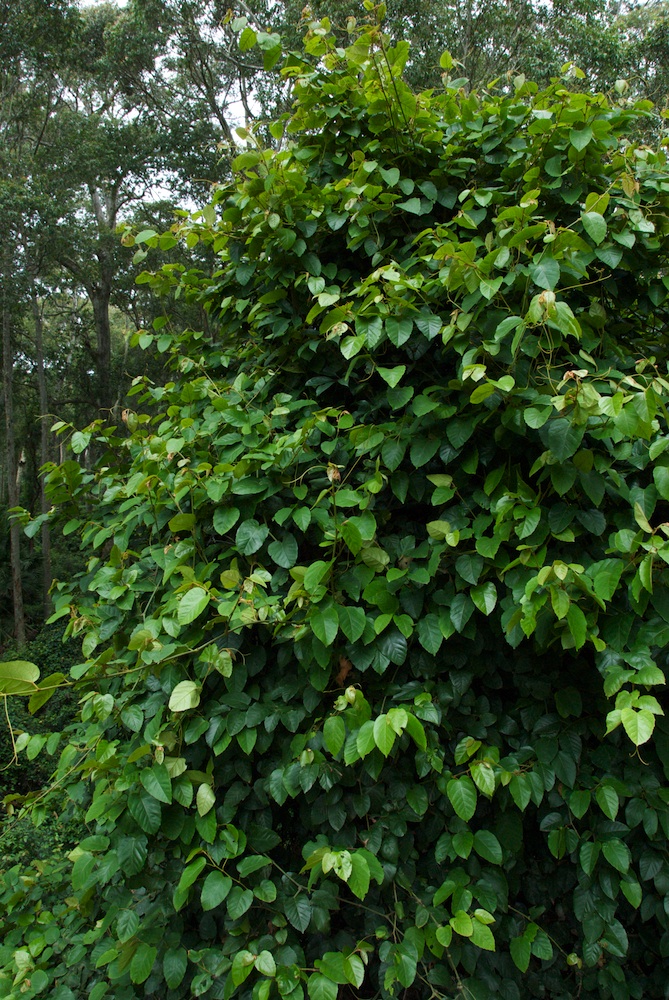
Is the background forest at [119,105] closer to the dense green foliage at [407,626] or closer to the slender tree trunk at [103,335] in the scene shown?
the slender tree trunk at [103,335]

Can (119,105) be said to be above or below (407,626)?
above

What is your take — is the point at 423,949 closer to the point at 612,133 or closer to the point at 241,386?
the point at 241,386

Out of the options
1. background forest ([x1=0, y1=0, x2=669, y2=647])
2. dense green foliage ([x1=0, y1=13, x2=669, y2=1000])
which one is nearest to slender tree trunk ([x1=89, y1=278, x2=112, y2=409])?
background forest ([x1=0, y1=0, x2=669, y2=647])

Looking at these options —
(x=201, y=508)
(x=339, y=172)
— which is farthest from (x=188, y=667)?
(x=339, y=172)

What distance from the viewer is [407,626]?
143cm

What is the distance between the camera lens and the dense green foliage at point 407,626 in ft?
4.46

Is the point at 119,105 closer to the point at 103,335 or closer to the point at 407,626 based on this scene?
the point at 103,335

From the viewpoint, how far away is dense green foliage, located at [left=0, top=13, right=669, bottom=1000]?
4.46 ft

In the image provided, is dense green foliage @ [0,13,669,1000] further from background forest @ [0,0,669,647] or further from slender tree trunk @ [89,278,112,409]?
slender tree trunk @ [89,278,112,409]

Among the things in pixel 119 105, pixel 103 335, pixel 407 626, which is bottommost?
pixel 407 626

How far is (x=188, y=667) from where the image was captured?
5.26ft

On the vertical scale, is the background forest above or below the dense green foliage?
above

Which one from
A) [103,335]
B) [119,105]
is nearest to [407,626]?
[103,335]

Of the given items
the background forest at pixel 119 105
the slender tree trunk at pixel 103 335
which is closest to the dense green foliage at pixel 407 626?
the background forest at pixel 119 105
